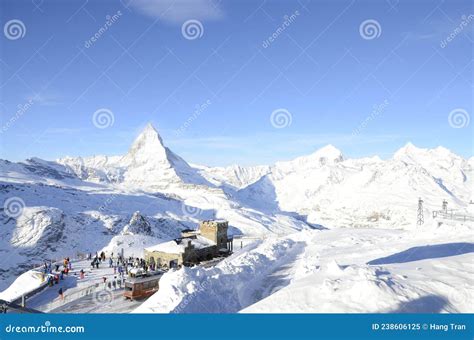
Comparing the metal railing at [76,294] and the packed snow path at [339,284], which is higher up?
the packed snow path at [339,284]

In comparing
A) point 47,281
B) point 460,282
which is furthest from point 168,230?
point 460,282

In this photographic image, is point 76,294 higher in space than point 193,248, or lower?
lower

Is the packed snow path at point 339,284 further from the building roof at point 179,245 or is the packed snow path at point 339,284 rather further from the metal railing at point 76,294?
the metal railing at point 76,294

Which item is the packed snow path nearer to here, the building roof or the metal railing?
the building roof

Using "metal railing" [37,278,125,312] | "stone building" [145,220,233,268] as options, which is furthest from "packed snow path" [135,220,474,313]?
"metal railing" [37,278,125,312]

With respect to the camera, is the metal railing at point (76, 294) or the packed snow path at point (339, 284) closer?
the packed snow path at point (339, 284)

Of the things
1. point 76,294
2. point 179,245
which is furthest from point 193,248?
point 76,294

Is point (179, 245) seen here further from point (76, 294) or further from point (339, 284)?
point (339, 284)

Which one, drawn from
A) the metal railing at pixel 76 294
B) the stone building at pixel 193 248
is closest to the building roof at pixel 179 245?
the stone building at pixel 193 248
